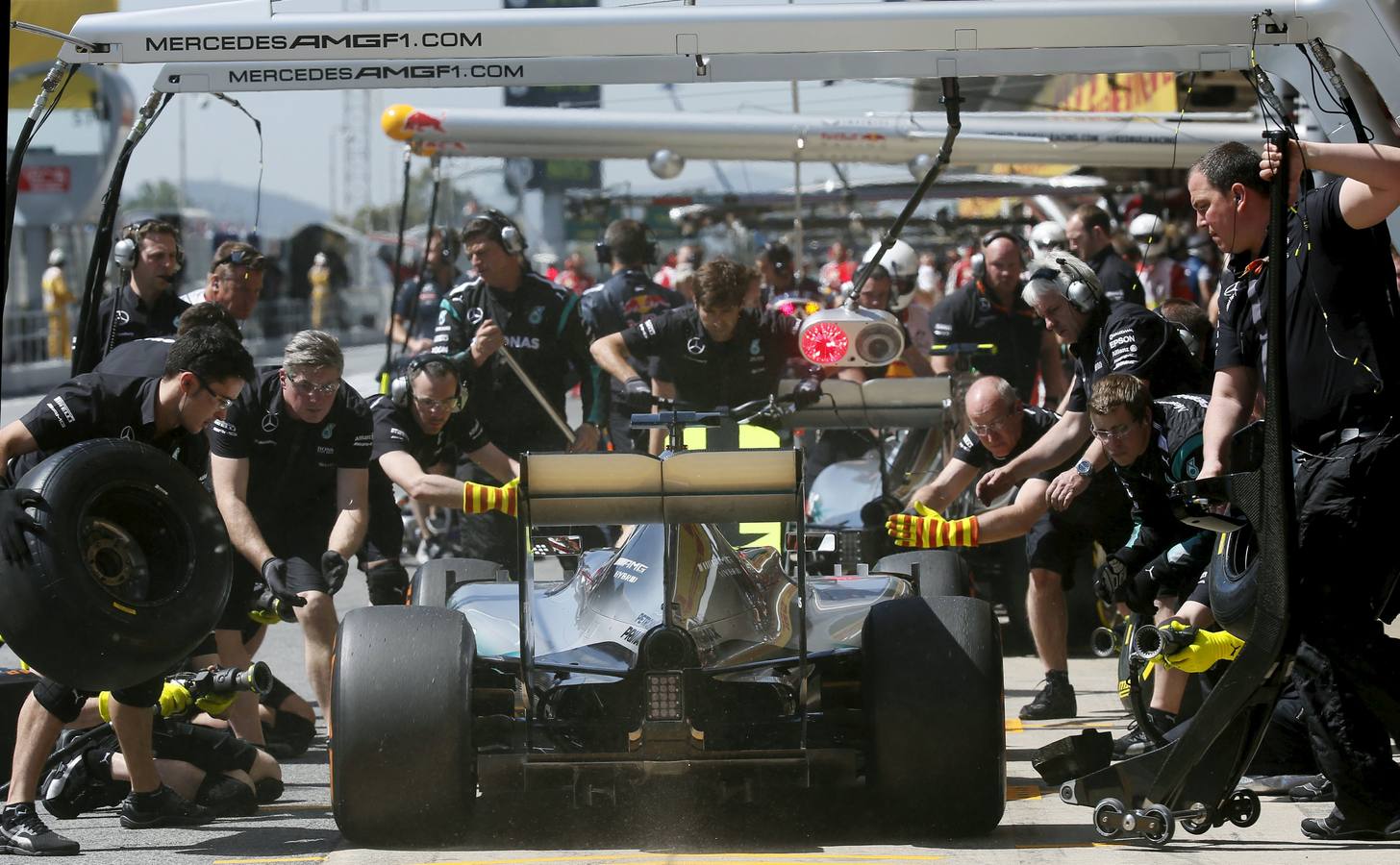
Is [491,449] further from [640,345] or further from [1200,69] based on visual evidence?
[1200,69]

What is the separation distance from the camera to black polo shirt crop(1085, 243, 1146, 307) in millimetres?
9007

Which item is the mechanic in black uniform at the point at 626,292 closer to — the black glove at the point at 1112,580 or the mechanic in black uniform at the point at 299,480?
the mechanic in black uniform at the point at 299,480

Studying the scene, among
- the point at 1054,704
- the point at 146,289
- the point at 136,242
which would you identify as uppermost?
the point at 136,242

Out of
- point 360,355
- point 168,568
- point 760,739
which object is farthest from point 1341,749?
point 360,355

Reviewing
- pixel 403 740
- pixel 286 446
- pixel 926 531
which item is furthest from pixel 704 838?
pixel 286 446

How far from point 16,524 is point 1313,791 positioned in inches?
160

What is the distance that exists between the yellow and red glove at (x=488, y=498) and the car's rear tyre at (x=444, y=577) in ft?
1.24

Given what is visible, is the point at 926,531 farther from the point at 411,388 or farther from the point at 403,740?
the point at 411,388

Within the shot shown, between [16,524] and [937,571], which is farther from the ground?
[16,524]

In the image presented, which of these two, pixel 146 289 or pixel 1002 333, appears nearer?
pixel 146 289

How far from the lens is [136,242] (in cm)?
829

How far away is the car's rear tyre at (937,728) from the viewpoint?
539 cm

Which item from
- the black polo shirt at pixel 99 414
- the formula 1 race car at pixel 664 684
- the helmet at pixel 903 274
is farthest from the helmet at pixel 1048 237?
the black polo shirt at pixel 99 414

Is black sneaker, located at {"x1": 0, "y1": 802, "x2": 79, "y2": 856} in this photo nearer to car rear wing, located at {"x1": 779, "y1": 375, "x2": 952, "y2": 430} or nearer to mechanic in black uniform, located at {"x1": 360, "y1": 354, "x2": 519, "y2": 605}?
mechanic in black uniform, located at {"x1": 360, "y1": 354, "x2": 519, "y2": 605}
